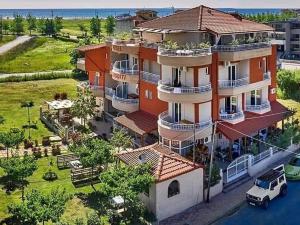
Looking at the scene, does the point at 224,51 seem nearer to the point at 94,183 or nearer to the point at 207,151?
the point at 207,151

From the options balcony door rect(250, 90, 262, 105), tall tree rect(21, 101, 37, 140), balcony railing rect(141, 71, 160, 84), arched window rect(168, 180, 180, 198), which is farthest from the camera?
tall tree rect(21, 101, 37, 140)

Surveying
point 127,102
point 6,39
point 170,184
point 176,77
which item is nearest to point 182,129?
point 176,77

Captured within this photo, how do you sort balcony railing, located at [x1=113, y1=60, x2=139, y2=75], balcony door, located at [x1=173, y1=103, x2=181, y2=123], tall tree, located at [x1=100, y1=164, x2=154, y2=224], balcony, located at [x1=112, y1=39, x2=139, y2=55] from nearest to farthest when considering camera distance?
tall tree, located at [x1=100, y1=164, x2=154, y2=224] < balcony door, located at [x1=173, y1=103, x2=181, y2=123] < balcony, located at [x1=112, y1=39, x2=139, y2=55] < balcony railing, located at [x1=113, y1=60, x2=139, y2=75]

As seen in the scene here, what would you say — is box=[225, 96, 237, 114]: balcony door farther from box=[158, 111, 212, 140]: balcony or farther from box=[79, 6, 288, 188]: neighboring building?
box=[158, 111, 212, 140]: balcony

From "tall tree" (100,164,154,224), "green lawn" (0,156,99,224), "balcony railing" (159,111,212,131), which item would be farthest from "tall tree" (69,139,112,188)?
"balcony railing" (159,111,212,131)

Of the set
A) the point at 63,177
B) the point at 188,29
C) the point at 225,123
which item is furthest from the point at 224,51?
the point at 63,177

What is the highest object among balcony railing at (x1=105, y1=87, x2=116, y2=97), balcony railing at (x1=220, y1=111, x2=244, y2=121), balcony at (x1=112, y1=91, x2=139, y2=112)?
balcony railing at (x1=105, y1=87, x2=116, y2=97)

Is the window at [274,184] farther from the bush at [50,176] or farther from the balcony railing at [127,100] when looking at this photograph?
the balcony railing at [127,100]

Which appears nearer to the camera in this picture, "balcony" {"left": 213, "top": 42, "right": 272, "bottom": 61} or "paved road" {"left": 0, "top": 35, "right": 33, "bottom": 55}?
"balcony" {"left": 213, "top": 42, "right": 272, "bottom": 61}

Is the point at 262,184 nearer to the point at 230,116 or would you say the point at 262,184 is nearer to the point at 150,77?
the point at 230,116
